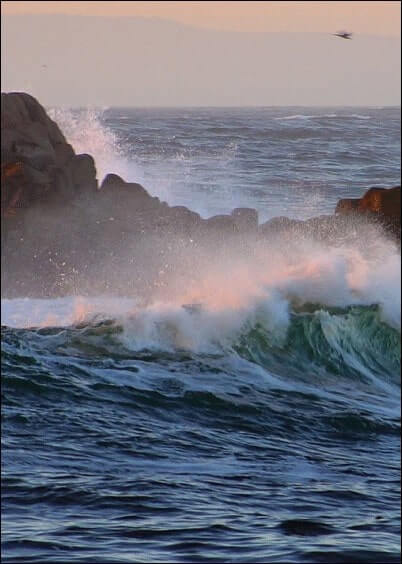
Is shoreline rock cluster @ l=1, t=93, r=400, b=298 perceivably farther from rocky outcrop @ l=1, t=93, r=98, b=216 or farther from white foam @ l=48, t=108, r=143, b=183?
white foam @ l=48, t=108, r=143, b=183

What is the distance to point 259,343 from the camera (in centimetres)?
1967

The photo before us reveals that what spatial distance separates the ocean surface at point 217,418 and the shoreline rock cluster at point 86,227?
3.58ft

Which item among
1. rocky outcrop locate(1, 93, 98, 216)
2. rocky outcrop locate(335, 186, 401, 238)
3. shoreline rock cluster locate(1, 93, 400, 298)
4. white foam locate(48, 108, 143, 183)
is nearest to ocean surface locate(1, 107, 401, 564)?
rocky outcrop locate(335, 186, 401, 238)

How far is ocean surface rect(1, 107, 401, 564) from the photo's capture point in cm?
1026

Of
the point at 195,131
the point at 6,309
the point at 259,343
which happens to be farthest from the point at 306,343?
the point at 195,131

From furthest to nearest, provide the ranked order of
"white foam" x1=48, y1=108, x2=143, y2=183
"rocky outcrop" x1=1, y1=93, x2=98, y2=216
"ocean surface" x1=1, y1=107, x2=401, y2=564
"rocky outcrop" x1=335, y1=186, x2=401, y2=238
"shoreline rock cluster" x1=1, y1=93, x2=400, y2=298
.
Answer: "white foam" x1=48, y1=108, x2=143, y2=183 → "rocky outcrop" x1=1, y1=93, x2=98, y2=216 → "rocky outcrop" x1=335, y1=186, x2=401, y2=238 → "shoreline rock cluster" x1=1, y1=93, x2=400, y2=298 → "ocean surface" x1=1, y1=107, x2=401, y2=564

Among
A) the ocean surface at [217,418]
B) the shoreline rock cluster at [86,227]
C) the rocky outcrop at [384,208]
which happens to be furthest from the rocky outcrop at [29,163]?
the rocky outcrop at [384,208]

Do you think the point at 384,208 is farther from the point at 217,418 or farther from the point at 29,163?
the point at 217,418

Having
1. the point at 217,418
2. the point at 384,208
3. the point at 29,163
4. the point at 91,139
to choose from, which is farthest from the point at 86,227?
the point at 217,418

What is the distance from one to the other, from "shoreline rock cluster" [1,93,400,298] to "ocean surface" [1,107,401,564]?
1.09m

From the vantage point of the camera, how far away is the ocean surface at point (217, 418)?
10.3 m

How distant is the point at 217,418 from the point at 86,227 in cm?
1292

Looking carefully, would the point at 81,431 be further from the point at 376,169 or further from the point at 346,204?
the point at 376,169

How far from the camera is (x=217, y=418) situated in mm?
15086
